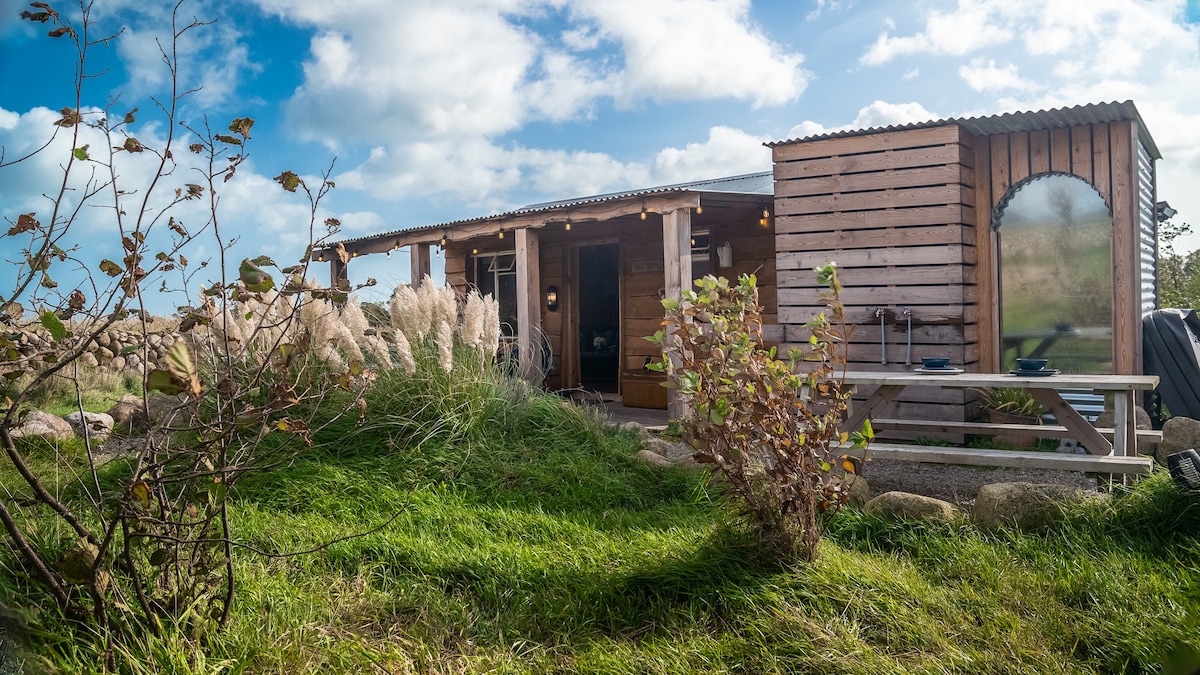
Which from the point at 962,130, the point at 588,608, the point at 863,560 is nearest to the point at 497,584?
the point at 588,608

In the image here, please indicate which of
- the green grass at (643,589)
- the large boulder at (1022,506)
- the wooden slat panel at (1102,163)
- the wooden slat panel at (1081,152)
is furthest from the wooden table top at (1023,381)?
the wooden slat panel at (1081,152)

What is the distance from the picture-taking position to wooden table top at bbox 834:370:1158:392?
5.21 meters

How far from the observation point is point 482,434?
5715mm

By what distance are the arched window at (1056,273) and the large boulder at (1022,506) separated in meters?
3.82

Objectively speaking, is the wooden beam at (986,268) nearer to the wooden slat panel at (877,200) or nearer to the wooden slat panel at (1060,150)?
the wooden slat panel at (877,200)

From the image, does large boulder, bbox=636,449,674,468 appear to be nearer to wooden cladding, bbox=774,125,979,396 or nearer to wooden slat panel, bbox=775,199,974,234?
wooden cladding, bbox=774,125,979,396

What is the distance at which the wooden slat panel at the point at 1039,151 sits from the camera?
24.8ft

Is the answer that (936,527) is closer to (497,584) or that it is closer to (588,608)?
(588,608)

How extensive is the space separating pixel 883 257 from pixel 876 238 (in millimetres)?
199

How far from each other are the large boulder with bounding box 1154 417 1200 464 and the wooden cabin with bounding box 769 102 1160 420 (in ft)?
3.02

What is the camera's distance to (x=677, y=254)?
8141 mm

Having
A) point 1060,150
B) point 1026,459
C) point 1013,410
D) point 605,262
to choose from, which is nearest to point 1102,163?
point 1060,150

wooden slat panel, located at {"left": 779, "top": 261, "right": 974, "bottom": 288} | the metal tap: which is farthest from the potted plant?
wooden slat panel, located at {"left": 779, "top": 261, "right": 974, "bottom": 288}

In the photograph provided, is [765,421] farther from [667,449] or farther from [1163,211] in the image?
[1163,211]
